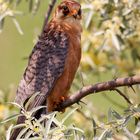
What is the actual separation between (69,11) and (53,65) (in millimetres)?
503

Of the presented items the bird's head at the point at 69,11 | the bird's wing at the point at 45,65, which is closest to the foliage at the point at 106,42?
the bird's head at the point at 69,11

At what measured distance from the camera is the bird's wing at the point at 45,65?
15.8ft

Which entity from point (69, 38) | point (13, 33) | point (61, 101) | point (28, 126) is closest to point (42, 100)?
point (61, 101)

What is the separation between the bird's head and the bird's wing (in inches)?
7.7

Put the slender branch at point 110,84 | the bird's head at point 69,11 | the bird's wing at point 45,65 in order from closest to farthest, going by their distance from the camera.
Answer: the slender branch at point 110,84, the bird's wing at point 45,65, the bird's head at point 69,11

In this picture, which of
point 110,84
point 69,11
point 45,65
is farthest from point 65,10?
point 110,84

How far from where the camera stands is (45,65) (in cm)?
495

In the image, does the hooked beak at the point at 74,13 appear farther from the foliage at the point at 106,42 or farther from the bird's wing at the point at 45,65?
the bird's wing at the point at 45,65

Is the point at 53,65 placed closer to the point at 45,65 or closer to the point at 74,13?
the point at 45,65

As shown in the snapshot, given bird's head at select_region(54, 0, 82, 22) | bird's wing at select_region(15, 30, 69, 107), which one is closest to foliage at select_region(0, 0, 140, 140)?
bird's head at select_region(54, 0, 82, 22)

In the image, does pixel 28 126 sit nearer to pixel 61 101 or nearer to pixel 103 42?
pixel 61 101

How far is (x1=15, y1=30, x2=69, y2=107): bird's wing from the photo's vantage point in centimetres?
482

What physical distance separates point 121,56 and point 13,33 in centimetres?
587

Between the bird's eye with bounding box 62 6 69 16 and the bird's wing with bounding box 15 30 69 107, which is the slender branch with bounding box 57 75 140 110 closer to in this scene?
the bird's wing with bounding box 15 30 69 107
